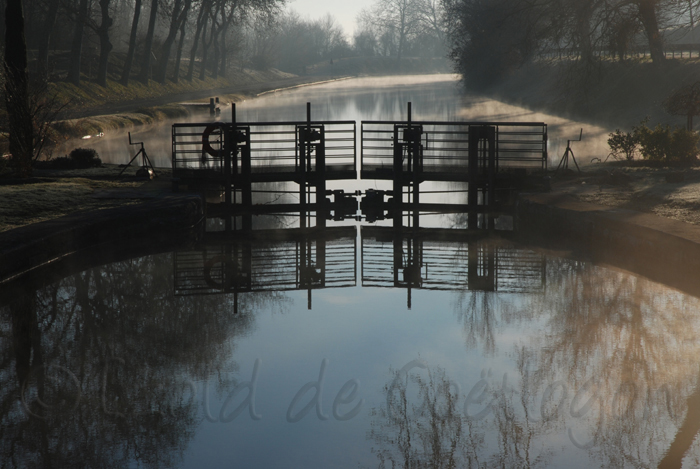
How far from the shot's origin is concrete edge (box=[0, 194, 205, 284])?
9469 mm

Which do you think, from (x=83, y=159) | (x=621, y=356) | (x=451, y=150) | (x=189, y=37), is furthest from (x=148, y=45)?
(x=189, y=37)

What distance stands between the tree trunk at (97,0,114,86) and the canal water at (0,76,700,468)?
3994 cm

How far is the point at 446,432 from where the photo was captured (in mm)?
5289

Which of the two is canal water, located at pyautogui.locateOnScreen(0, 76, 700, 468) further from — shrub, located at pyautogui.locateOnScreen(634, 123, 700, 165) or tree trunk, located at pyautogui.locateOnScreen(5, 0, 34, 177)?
shrub, located at pyautogui.locateOnScreen(634, 123, 700, 165)

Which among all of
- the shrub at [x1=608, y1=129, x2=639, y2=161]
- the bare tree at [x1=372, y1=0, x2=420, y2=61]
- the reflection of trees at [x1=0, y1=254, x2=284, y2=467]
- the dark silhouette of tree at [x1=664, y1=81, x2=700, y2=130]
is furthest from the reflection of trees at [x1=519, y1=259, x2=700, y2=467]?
the bare tree at [x1=372, y1=0, x2=420, y2=61]

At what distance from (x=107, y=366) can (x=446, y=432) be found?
3133mm

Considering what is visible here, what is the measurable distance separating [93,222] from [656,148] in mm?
13974

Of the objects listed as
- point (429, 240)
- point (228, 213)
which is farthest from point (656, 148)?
point (228, 213)

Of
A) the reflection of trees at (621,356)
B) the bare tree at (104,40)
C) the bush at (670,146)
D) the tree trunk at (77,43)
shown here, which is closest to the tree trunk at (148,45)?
the bare tree at (104,40)

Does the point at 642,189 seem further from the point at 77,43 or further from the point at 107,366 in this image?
the point at 77,43

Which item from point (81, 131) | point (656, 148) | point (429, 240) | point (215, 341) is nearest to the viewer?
point (215, 341)

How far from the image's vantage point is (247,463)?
15.9 ft

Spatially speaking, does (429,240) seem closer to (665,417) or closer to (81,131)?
(665,417)

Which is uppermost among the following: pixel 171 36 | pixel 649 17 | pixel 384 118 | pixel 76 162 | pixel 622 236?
pixel 171 36
